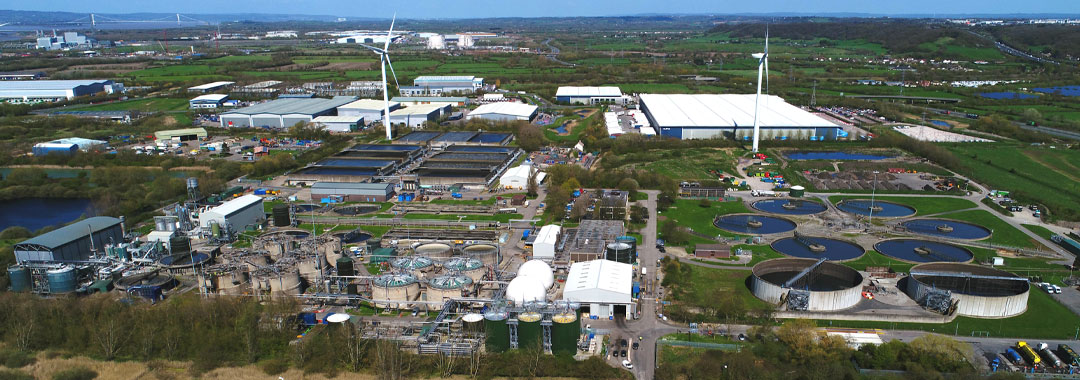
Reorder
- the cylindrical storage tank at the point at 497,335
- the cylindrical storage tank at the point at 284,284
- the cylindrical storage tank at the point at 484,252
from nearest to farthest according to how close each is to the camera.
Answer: the cylindrical storage tank at the point at 497,335 < the cylindrical storage tank at the point at 284,284 < the cylindrical storage tank at the point at 484,252

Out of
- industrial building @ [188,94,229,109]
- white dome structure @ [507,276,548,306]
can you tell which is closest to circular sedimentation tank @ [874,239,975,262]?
white dome structure @ [507,276,548,306]

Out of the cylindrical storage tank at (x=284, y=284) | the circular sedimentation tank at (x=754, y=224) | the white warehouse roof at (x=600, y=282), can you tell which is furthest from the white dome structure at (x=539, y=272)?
the circular sedimentation tank at (x=754, y=224)

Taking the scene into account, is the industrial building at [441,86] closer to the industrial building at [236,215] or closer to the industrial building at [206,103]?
the industrial building at [206,103]

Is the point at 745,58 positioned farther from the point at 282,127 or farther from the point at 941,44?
the point at 282,127

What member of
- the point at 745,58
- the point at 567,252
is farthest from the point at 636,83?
the point at 567,252

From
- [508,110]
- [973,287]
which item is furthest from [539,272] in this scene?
[508,110]
